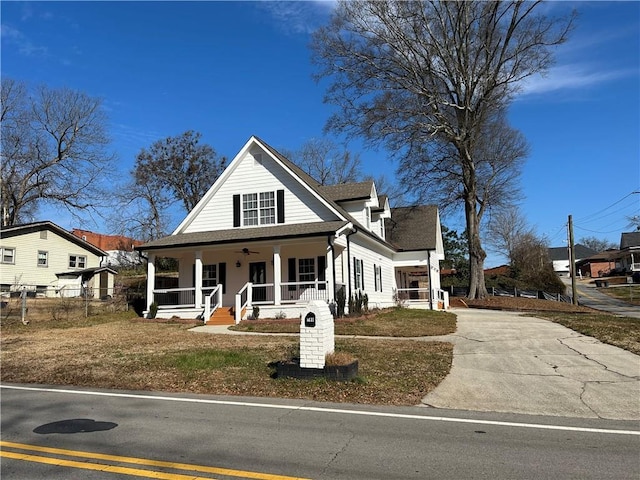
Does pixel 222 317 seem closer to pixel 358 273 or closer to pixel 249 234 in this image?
pixel 249 234

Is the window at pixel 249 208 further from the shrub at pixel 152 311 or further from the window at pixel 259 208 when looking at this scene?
the shrub at pixel 152 311

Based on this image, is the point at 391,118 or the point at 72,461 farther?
the point at 391,118

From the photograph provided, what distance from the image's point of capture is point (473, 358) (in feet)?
37.2

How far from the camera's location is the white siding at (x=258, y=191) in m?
22.2

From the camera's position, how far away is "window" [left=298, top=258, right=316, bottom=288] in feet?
73.1

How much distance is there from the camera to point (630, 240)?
76438 mm

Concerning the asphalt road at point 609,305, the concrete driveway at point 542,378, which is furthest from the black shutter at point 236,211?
the asphalt road at point 609,305

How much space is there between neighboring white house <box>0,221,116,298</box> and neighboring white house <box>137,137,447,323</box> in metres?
12.6

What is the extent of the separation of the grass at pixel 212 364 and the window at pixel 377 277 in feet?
41.6

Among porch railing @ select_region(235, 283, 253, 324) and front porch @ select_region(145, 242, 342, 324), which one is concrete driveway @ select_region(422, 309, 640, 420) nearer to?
front porch @ select_region(145, 242, 342, 324)

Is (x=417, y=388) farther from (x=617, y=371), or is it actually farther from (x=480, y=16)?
(x=480, y=16)

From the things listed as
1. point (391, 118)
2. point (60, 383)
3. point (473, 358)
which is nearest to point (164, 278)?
point (391, 118)

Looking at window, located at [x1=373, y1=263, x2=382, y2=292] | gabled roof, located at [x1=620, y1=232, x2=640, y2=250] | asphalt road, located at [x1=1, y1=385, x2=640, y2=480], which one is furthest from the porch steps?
gabled roof, located at [x1=620, y1=232, x2=640, y2=250]

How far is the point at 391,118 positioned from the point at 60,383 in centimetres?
2514
